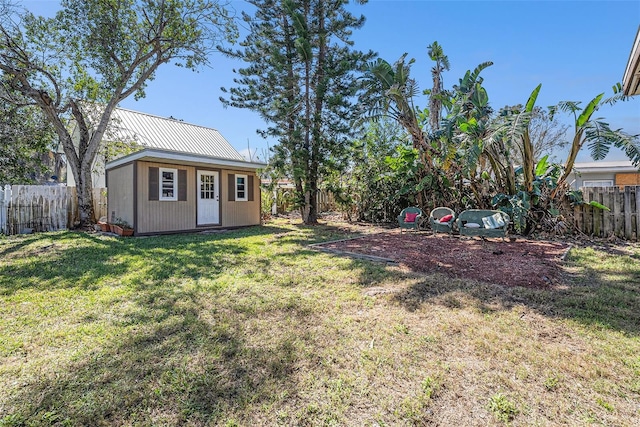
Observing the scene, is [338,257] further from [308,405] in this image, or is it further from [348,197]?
[348,197]

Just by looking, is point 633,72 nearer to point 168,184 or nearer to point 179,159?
point 179,159

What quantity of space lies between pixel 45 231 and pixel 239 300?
11.0 m

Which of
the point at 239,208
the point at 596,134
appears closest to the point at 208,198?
the point at 239,208

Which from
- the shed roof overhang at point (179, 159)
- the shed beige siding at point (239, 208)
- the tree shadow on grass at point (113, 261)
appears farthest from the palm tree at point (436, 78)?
the tree shadow on grass at point (113, 261)

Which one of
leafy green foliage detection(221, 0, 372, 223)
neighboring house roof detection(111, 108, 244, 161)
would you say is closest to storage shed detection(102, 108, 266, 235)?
leafy green foliage detection(221, 0, 372, 223)

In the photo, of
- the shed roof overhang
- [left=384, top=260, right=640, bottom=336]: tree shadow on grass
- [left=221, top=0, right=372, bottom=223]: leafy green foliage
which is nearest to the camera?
[left=384, top=260, right=640, bottom=336]: tree shadow on grass

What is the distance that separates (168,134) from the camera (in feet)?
58.2

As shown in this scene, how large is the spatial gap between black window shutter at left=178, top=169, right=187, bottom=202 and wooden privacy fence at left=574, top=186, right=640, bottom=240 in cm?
1183

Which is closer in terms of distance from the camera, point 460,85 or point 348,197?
point 460,85

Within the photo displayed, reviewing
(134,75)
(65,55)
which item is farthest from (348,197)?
→ (65,55)

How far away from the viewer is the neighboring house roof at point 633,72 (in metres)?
3.35

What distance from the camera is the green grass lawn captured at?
6.17 ft

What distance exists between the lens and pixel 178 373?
7.36 feet

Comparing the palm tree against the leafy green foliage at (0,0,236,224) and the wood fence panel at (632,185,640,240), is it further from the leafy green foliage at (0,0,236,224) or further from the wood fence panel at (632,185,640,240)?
the leafy green foliage at (0,0,236,224)
